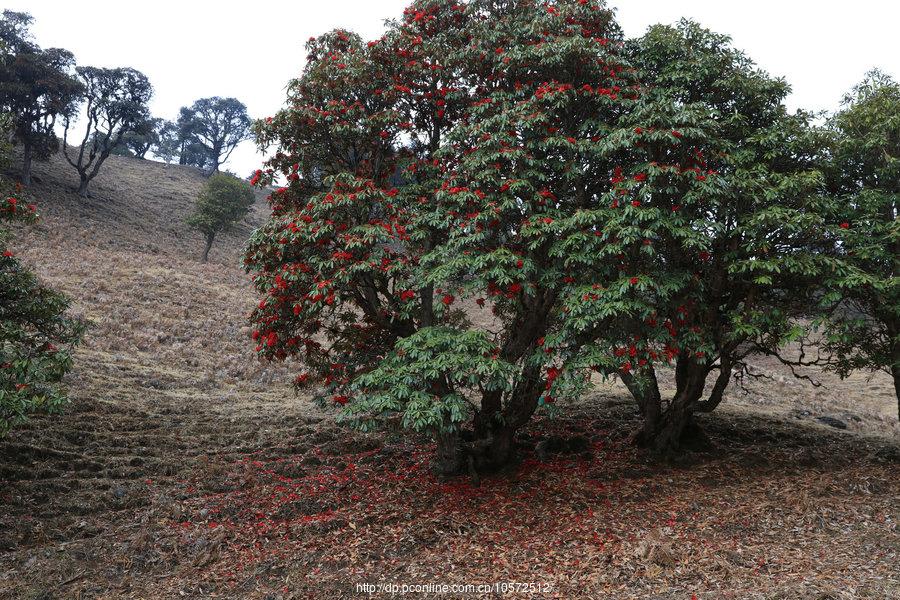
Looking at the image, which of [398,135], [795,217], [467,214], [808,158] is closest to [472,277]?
[467,214]

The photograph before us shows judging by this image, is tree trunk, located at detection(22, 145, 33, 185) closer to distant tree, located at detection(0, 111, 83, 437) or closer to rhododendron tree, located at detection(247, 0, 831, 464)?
distant tree, located at detection(0, 111, 83, 437)

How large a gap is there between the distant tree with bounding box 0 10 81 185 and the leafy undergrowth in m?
37.6

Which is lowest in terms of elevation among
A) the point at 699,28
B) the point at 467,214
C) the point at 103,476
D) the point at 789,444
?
the point at 103,476

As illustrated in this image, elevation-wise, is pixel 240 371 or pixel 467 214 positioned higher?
pixel 467 214

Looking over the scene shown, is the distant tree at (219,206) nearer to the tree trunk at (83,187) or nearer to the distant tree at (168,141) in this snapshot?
the tree trunk at (83,187)

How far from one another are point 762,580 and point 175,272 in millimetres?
31203

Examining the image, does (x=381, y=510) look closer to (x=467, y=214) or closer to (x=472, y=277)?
(x=472, y=277)

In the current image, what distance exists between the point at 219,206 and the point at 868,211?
38283 millimetres

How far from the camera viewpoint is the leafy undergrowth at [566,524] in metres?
6.94

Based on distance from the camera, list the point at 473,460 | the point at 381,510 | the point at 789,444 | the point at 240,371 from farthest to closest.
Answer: the point at 240,371
the point at 789,444
the point at 473,460
the point at 381,510

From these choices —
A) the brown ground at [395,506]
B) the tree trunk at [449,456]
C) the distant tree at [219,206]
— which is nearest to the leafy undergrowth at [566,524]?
the brown ground at [395,506]

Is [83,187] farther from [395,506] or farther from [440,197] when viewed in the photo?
[395,506]

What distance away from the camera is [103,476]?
1016cm

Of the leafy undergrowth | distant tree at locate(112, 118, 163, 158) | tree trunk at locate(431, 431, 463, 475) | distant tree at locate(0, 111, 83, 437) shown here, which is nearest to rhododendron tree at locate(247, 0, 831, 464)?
tree trunk at locate(431, 431, 463, 475)
